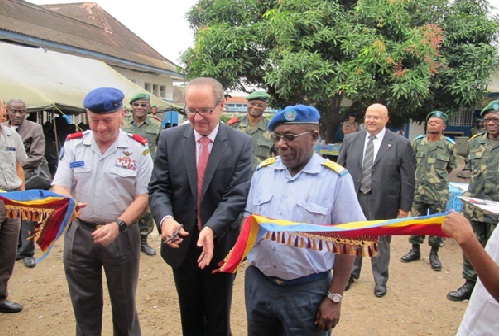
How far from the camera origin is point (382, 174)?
180 inches

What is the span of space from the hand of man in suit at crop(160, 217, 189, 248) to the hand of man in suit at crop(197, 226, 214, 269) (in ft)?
0.38

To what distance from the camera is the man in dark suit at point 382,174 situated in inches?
180

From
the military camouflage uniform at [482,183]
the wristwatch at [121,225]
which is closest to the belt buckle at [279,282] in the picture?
the wristwatch at [121,225]

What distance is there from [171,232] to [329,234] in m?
0.89

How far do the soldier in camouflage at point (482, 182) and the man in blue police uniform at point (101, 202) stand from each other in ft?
11.8

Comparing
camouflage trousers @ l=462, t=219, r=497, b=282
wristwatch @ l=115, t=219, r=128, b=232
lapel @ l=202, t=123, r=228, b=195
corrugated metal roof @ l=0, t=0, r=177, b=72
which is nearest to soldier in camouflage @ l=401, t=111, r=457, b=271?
camouflage trousers @ l=462, t=219, r=497, b=282

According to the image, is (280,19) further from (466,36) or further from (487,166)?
(487,166)

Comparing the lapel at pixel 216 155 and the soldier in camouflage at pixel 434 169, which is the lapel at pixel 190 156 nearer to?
the lapel at pixel 216 155

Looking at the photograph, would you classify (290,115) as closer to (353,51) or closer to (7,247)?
(7,247)

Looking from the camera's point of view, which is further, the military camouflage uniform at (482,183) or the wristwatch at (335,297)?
the military camouflage uniform at (482,183)

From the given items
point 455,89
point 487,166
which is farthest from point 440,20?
point 487,166

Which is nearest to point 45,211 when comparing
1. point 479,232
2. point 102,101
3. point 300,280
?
point 102,101

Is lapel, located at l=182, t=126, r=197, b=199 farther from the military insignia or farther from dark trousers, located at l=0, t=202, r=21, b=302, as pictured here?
dark trousers, located at l=0, t=202, r=21, b=302

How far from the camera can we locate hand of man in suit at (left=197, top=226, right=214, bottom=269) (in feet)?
6.95
